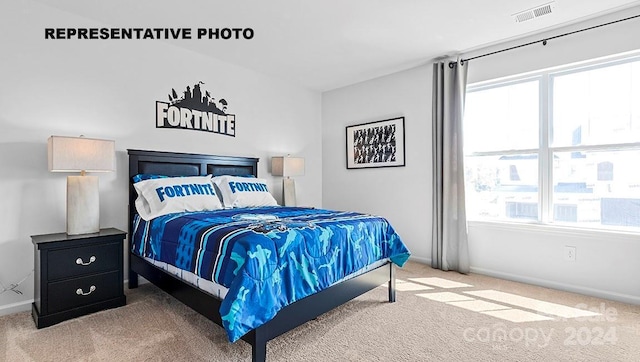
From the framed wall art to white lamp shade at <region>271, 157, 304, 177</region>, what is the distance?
892mm

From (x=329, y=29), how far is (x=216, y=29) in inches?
43.7

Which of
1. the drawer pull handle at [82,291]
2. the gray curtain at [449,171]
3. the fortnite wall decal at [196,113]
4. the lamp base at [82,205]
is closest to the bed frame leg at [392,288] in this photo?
the gray curtain at [449,171]

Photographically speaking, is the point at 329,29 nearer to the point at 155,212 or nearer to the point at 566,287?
the point at 155,212

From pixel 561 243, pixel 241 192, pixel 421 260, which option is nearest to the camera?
pixel 561 243

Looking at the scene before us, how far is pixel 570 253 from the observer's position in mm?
2986

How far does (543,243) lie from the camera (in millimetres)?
3146

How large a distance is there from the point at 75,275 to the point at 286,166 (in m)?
2.52

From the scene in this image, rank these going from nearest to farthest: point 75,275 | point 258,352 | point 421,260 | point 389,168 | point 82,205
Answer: point 258,352
point 75,275
point 82,205
point 421,260
point 389,168

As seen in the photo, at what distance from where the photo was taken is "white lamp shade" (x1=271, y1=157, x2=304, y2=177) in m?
4.23

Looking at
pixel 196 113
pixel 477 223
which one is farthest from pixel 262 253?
pixel 477 223

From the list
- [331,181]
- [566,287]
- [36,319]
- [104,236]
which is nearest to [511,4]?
[566,287]

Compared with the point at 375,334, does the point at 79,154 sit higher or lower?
higher

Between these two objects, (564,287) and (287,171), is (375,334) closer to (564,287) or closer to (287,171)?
(564,287)

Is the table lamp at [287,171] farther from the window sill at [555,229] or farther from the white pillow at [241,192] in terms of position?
the window sill at [555,229]
